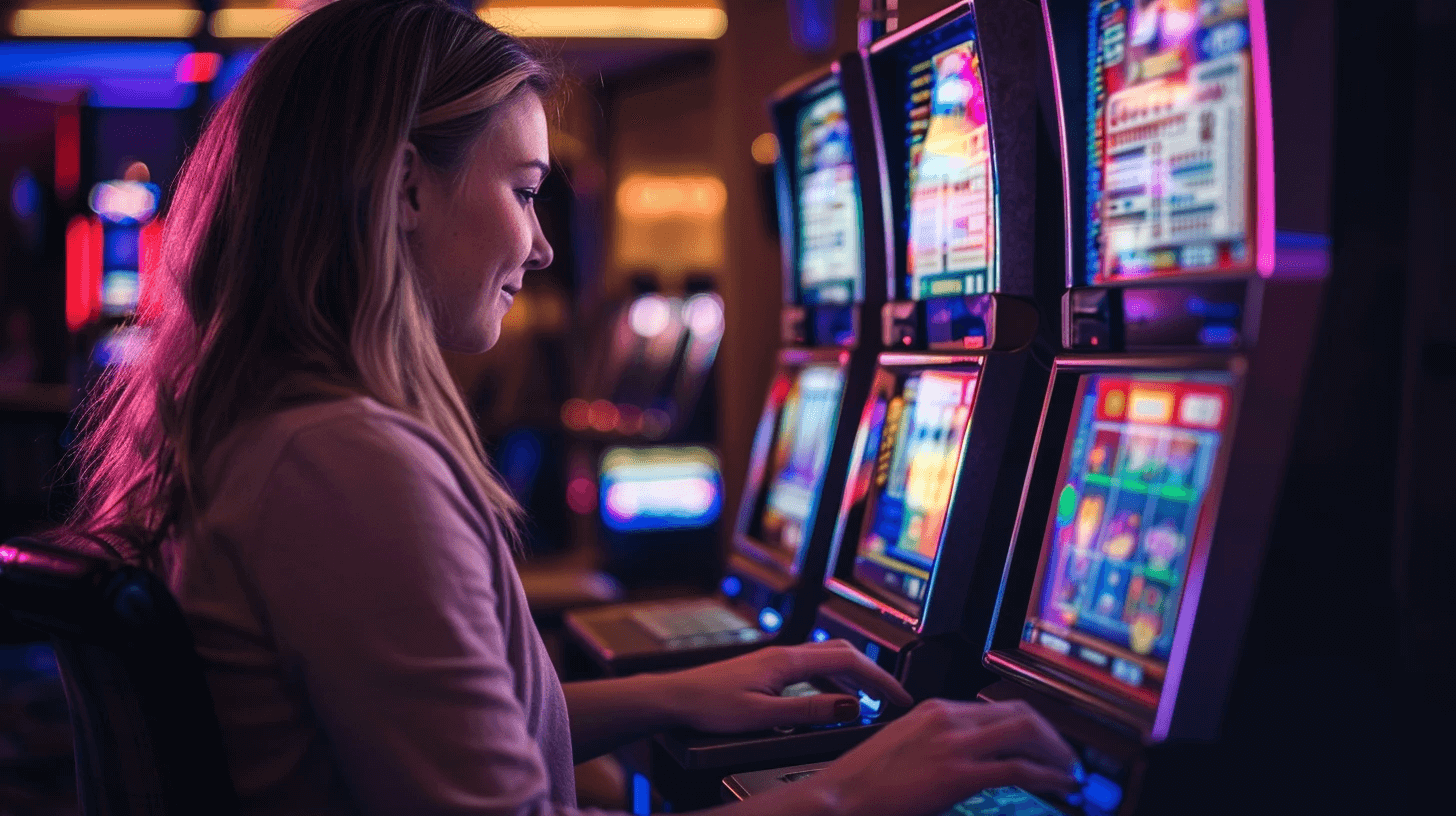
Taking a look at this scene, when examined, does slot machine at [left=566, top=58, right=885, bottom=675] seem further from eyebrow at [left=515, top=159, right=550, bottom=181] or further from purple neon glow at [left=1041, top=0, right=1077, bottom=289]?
eyebrow at [left=515, top=159, right=550, bottom=181]

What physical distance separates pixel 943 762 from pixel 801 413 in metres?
1.37

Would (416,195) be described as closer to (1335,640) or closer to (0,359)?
(1335,640)

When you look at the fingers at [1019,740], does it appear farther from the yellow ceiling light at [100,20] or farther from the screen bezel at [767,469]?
the yellow ceiling light at [100,20]

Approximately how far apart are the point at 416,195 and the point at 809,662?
791mm

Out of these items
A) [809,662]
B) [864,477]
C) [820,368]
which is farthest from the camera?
[820,368]

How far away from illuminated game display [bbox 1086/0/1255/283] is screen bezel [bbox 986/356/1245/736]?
0.37ft

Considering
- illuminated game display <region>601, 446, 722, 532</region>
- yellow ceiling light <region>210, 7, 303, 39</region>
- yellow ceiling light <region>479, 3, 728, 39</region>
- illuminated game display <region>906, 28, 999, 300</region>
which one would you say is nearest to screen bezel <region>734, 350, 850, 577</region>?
illuminated game display <region>906, 28, 999, 300</region>

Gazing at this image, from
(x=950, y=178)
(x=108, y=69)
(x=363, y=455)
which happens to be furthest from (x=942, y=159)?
(x=108, y=69)

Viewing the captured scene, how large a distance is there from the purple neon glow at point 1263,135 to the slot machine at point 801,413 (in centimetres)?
96

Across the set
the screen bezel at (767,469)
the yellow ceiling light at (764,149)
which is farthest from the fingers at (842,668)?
the yellow ceiling light at (764,149)

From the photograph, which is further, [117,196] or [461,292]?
[117,196]

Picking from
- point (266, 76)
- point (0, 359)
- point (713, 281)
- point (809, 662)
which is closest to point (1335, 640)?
point (809, 662)

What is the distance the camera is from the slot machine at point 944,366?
160 cm

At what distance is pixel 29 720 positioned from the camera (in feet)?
14.0
